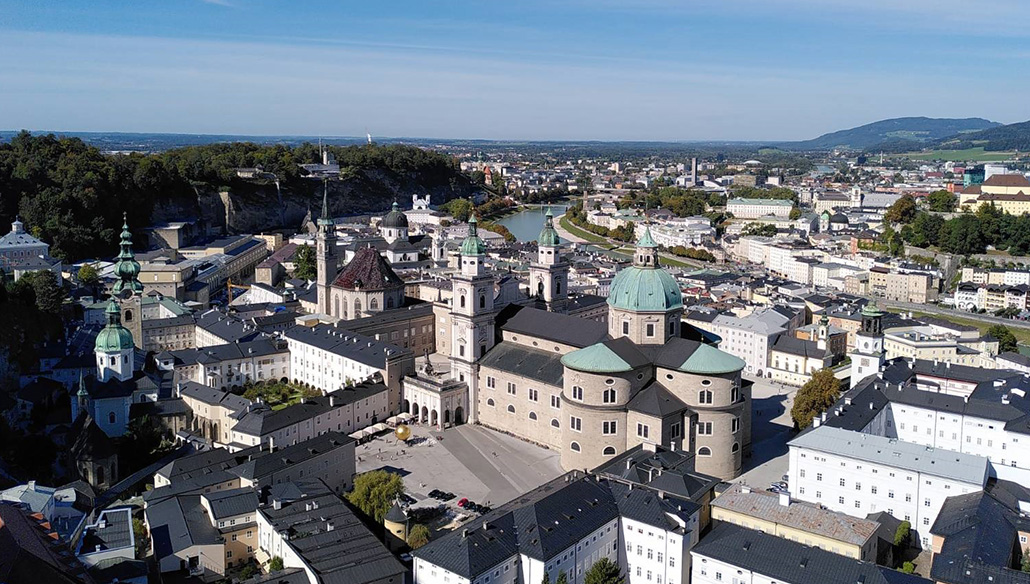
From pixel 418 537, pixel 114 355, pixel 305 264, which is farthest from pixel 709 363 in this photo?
pixel 305 264

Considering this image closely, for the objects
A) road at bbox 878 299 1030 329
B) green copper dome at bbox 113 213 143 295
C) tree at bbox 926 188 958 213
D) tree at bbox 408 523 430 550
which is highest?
tree at bbox 926 188 958 213

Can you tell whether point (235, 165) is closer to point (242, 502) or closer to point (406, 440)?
point (406, 440)

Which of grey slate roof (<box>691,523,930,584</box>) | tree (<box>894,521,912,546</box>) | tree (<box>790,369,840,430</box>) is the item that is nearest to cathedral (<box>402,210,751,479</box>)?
tree (<box>790,369,840,430</box>)

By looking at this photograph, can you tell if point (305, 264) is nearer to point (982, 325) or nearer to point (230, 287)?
point (230, 287)

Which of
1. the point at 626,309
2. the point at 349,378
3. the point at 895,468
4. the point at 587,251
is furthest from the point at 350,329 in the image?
the point at 587,251

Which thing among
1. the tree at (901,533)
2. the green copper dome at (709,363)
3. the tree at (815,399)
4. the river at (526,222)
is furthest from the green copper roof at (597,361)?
the river at (526,222)

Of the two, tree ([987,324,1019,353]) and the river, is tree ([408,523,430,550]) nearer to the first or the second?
tree ([987,324,1019,353])

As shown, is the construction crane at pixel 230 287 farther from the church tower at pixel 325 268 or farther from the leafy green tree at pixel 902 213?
the leafy green tree at pixel 902 213
